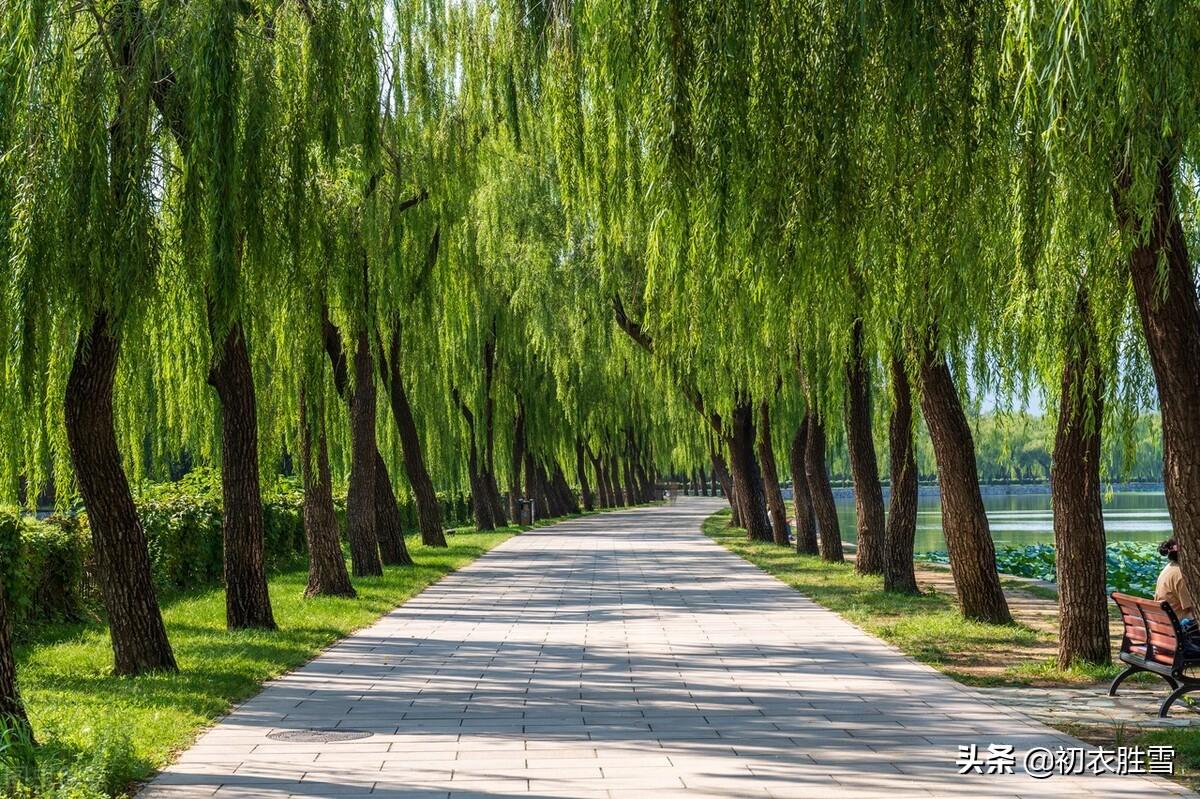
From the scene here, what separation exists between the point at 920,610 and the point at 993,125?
29.1 feet

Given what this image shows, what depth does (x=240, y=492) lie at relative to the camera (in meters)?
12.3

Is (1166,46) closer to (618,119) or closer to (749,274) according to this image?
(749,274)

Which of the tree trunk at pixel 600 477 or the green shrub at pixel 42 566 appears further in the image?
the tree trunk at pixel 600 477

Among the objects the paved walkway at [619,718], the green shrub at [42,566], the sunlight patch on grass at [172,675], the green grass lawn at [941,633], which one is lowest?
the green grass lawn at [941,633]

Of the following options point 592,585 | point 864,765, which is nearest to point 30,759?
point 864,765

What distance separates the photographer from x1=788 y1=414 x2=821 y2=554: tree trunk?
2441cm

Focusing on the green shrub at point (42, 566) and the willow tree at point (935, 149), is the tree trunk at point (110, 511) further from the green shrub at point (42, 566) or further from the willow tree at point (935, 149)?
the willow tree at point (935, 149)

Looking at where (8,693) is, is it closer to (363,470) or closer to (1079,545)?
(1079,545)

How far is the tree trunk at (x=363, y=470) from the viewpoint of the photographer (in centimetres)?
1867

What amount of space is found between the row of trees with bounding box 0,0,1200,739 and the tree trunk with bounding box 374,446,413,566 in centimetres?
566

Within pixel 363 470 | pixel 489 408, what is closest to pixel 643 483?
pixel 489 408

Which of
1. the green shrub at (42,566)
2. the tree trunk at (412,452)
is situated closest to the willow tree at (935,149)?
the green shrub at (42,566)

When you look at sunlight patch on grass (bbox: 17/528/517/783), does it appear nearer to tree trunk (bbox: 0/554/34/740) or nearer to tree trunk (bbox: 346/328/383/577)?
tree trunk (bbox: 0/554/34/740)

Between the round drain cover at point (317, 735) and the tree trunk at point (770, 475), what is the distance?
1823cm
